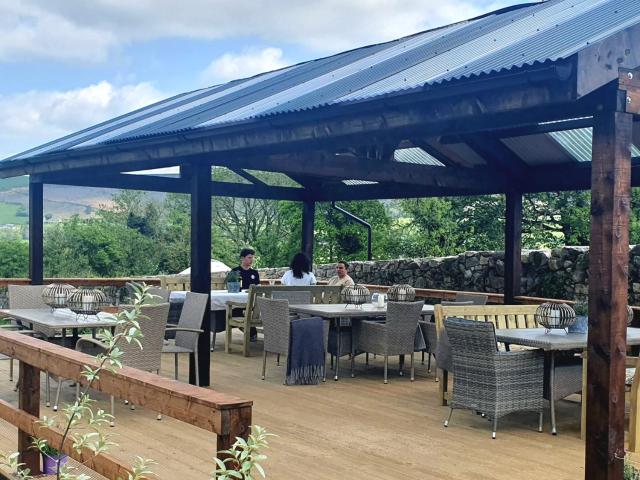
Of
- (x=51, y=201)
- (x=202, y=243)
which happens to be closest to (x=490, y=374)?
(x=202, y=243)

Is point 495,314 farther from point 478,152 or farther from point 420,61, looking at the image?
point 478,152

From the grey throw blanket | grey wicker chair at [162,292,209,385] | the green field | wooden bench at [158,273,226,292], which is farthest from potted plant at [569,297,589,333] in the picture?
the green field

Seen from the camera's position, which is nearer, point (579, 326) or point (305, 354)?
point (579, 326)

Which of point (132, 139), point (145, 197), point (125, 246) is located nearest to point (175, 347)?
point (132, 139)

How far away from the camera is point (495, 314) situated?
22.1 feet

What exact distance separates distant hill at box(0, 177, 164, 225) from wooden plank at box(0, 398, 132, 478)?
152 ft

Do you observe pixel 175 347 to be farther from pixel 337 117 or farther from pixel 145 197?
pixel 145 197

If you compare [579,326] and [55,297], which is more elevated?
[55,297]

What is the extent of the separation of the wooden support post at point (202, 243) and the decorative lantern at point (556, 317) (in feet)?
9.57

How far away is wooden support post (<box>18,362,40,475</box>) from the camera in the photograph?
4.13m

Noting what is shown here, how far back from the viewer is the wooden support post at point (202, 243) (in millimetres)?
7305

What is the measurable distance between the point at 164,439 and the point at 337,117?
238 cm

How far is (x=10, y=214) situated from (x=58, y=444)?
52.8 meters

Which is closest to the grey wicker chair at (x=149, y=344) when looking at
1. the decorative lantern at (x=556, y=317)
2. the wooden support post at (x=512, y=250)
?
the decorative lantern at (x=556, y=317)
